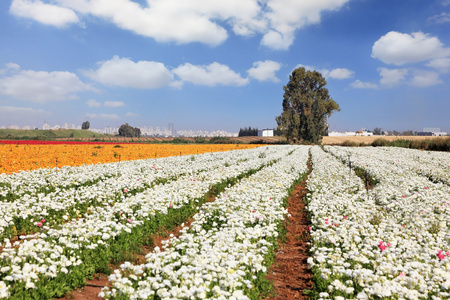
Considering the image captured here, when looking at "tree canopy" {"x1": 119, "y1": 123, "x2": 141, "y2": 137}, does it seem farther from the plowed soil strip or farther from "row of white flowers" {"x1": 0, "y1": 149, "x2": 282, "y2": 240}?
the plowed soil strip

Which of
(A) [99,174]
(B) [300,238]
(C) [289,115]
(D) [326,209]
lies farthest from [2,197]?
(C) [289,115]

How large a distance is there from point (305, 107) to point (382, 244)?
79.1 m

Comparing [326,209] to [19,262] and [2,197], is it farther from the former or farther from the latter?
[2,197]

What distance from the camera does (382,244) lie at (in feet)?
21.0

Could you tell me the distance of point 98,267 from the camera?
6117 millimetres

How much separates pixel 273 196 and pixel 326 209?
2.18 meters

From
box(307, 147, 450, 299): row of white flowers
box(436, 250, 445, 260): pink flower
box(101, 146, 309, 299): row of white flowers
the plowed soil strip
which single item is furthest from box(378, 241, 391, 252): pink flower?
box(101, 146, 309, 299): row of white flowers

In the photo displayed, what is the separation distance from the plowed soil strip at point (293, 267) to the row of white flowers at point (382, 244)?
0.40m

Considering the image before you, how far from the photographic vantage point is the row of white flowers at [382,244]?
474 cm

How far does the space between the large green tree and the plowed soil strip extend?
2754 inches

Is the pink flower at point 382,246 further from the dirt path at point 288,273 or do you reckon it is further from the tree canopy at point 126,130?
the tree canopy at point 126,130

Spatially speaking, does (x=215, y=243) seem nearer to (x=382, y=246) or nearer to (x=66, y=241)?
(x=66, y=241)

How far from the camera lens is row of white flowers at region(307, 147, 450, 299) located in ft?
15.5

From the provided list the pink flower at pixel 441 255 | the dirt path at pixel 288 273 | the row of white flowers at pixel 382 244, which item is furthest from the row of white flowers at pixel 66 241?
the pink flower at pixel 441 255
